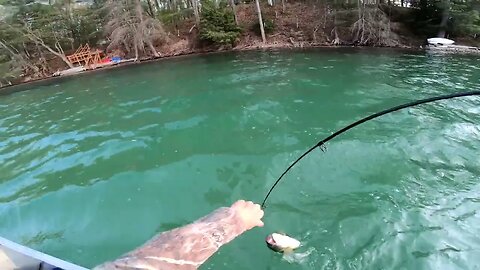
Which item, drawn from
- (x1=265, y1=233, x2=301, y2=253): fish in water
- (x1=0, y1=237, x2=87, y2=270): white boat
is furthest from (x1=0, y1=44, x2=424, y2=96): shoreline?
(x1=0, y1=237, x2=87, y2=270): white boat

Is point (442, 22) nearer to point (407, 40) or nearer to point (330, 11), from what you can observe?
point (407, 40)

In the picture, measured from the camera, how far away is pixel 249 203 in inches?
217

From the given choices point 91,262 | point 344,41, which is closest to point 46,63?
point 344,41

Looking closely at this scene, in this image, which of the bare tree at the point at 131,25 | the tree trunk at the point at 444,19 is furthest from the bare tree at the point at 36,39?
the tree trunk at the point at 444,19

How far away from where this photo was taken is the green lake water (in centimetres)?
478

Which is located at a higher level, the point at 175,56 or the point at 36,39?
the point at 36,39

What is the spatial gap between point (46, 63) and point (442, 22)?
70.5 ft

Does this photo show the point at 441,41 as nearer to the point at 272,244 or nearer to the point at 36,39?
the point at 272,244

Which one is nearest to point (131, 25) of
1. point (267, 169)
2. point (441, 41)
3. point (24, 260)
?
point (441, 41)

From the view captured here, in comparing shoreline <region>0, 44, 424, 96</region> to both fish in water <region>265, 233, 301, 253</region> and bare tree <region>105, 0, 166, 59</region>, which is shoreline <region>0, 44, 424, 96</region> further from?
fish in water <region>265, 233, 301, 253</region>

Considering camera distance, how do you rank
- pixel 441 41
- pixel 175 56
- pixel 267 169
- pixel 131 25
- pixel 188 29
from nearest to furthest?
pixel 267 169, pixel 441 41, pixel 131 25, pixel 175 56, pixel 188 29

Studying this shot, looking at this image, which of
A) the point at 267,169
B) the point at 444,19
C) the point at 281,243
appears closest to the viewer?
the point at 281,243

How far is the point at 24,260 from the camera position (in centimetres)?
360

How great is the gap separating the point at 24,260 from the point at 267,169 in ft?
13.9
